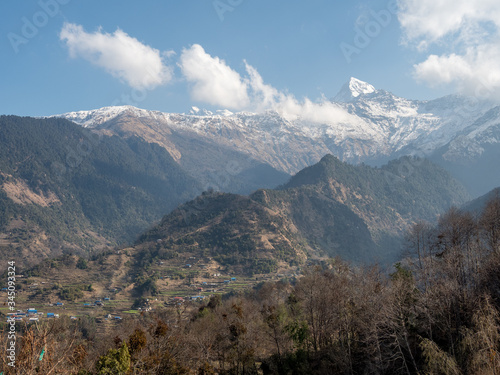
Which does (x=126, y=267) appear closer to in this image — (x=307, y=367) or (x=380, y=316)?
(x=307, y=367)

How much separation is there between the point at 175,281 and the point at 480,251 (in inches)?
5419

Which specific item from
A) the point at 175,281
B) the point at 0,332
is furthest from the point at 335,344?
the point at 175,281

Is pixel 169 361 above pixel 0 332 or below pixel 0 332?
Answer: below

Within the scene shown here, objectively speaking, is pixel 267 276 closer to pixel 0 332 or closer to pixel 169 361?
pixel 169 361

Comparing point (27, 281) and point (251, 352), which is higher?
point (27, 281)

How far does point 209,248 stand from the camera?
194 m

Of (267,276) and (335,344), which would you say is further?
(267,276)

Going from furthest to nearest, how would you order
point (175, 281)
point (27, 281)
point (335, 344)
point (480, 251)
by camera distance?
point (175, 281) < point (27, 281) < point (335, 344) < point (480, 251)

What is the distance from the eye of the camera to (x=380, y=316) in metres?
32.0

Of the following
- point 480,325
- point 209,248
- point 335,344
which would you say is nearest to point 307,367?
point 335,344

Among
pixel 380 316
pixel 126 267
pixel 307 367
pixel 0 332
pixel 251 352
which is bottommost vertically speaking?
pixel 307 367

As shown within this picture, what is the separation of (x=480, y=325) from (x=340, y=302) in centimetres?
1904

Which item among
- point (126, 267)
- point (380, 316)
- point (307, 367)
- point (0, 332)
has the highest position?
point (126, 267)

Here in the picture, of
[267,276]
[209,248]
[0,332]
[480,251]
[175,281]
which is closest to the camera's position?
[0,332]
